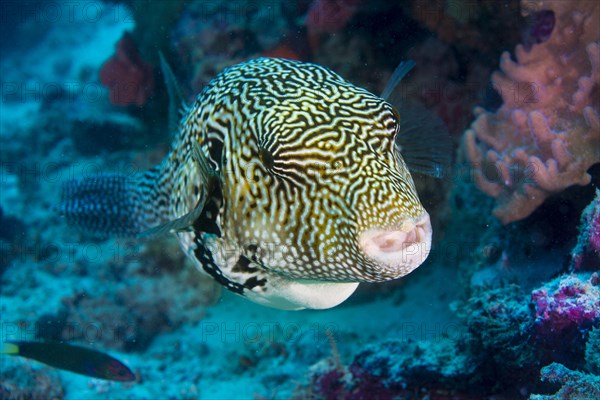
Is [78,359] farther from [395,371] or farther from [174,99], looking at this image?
[395,371]

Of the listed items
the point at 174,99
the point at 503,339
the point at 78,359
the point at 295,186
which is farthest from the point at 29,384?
the point at 503,339

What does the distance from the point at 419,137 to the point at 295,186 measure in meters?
1.48

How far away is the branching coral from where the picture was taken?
4441 millimetres

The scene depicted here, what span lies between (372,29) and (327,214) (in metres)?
5.19

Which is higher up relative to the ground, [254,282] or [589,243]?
[589,243]

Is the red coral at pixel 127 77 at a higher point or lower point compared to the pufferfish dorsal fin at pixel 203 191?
lower

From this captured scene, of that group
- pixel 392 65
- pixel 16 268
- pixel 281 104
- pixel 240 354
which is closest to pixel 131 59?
pixel 16 268

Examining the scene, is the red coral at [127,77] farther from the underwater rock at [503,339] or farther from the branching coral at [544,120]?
the underwater rock at [503,339]

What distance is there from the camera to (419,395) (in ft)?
13.6

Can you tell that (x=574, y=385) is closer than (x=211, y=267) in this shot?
Yes

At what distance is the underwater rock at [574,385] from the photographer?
246 centimetres

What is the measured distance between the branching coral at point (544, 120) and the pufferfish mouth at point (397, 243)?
2861 millimetres

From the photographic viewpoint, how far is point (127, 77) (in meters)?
9.11

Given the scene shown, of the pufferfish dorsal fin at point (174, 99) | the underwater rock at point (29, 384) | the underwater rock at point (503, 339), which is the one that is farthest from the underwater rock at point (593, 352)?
the underwater rock at point (29, 384)
